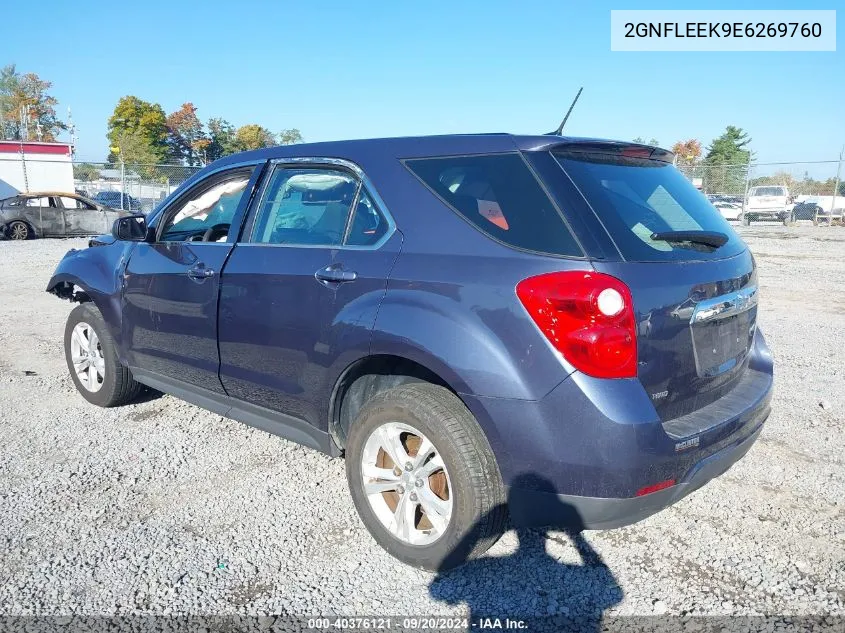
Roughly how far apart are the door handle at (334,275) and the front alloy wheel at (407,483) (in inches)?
25.8

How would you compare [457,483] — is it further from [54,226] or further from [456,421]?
[54,226]

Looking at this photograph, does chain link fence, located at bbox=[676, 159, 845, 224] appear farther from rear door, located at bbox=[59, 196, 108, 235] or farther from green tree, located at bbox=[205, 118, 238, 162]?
green tree, located at bbox=[205, 118, 238, 162]

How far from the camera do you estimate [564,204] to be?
2.51 m

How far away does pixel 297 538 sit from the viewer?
3.03 metres

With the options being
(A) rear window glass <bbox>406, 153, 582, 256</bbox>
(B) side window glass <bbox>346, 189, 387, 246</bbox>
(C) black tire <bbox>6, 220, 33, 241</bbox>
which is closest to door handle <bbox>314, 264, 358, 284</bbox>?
(B) side window glass <bbox>346, 189, 387, 246</bbox>

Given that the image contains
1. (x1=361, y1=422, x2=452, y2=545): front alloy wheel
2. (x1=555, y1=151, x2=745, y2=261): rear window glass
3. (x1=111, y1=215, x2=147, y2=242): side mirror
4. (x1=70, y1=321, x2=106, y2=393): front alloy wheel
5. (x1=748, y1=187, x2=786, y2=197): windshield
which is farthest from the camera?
(x1=748, y1=187, x2=786, y2=197): windshield

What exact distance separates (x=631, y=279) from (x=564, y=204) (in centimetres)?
38

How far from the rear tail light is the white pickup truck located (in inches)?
1099

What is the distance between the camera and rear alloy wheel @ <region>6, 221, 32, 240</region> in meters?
18.3

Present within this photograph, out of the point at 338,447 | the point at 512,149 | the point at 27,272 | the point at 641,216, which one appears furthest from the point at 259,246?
the point at 27,272

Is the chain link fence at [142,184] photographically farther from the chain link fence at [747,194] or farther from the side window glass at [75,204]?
the chain link fence at [747,194]

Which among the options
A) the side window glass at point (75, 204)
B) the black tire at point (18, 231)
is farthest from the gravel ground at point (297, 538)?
the side window glass at point (75, 204)

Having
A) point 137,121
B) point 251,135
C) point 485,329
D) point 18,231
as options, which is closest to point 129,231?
point 485,329

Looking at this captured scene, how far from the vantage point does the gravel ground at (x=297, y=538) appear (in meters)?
2.59
